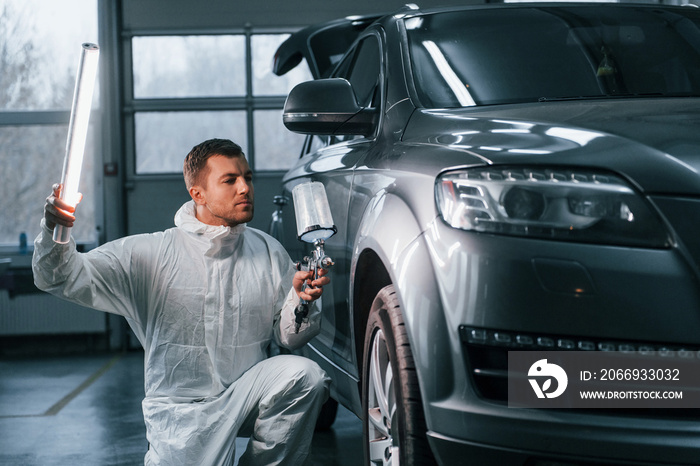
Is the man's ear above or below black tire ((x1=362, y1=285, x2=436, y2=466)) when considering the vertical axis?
above

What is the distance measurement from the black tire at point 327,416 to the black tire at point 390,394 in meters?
1.67

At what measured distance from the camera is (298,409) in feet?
8.52

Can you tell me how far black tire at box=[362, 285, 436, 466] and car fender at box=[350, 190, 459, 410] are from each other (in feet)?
0.25

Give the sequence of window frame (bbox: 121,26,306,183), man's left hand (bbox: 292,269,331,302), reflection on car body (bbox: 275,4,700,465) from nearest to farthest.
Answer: reflection on car body (bbox: 275,4,700,465), man's left hand (bbox: 292,269,331,302), window frame (bbox: 121,26,306,183)

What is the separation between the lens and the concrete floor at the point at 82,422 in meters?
3.65

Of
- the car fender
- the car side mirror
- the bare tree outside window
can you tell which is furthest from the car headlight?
the bare tree outside window

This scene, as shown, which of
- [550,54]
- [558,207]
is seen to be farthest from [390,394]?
[550,54]

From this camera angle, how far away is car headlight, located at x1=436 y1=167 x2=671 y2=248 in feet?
5.16

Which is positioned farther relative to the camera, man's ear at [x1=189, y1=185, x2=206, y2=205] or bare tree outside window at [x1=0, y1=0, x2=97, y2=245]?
bare tree outside window at [x1=0, y1=0, x2=97, y2=245]

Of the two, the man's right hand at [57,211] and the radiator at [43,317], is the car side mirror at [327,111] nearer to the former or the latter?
the man's right hand at [57,211]

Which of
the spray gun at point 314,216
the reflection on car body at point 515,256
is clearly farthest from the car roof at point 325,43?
the spray gun at point 314,216

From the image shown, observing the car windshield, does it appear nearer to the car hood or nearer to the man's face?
the car hood

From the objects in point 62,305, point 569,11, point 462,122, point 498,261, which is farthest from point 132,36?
point 498,261

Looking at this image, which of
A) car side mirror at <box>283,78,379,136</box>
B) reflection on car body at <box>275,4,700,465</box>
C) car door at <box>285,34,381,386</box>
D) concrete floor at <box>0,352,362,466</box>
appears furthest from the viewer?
concrete floor at <box>0,352,362,466</box>
